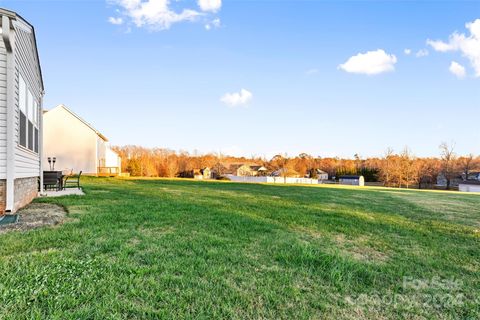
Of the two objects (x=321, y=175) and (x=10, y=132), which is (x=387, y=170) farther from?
(x=10, y=132)

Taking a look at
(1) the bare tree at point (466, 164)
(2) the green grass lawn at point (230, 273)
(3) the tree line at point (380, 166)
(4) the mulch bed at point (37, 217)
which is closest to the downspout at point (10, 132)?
(4) the mulch bed at point (37, 217)

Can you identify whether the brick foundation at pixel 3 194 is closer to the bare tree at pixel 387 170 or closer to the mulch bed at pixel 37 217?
the mulch bed at pixel 37 217

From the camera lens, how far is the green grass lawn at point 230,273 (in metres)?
2.27

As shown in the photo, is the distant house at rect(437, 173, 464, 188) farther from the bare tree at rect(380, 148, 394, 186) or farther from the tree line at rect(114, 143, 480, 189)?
the bare tree at rect(380, 148, 394, 186)

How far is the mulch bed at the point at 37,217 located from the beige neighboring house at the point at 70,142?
23265 mm

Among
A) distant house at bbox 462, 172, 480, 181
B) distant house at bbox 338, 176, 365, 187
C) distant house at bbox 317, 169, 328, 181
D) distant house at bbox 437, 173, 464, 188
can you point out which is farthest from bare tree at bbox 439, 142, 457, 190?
distant house at bbox 317, 169, 328, 181

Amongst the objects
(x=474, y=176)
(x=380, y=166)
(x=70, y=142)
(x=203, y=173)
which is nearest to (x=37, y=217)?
(x=70, y=142)

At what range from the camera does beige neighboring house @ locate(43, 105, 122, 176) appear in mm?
27828

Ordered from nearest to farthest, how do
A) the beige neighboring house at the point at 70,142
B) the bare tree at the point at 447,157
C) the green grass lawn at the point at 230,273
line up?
the green grass lawn at the point at 230,273 < the beige neighboring house at the point at 70,142 < the bare tree at the point at 447,157

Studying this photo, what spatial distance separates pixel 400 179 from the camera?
5762 centimetres

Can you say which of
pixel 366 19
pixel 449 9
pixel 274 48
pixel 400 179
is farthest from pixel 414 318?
pixel 400 179

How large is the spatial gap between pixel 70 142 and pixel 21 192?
990 inches

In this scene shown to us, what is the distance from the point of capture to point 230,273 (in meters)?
2.99

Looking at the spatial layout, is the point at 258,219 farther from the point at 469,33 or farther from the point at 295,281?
the point at 469,33
